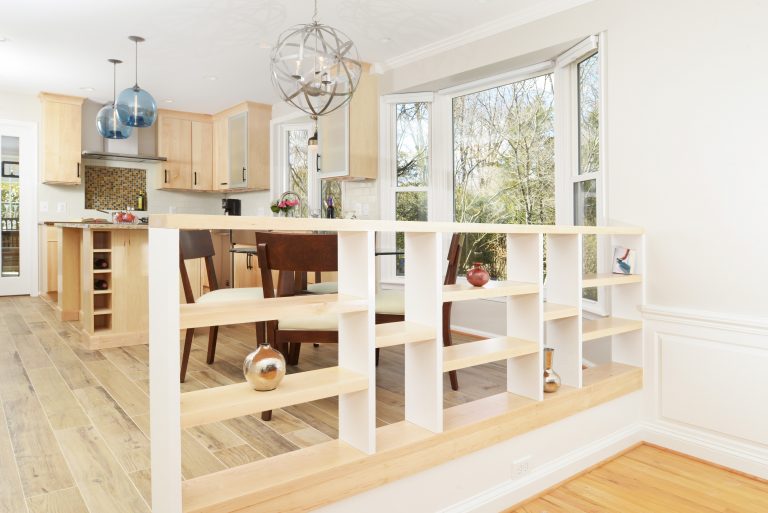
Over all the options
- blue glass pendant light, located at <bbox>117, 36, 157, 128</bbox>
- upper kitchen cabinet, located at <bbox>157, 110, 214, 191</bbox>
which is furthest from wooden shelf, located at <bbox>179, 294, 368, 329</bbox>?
upper kitchen cabinet, located at <bbox>157, 110, 214, 191</bbox>

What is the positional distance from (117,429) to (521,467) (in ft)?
5.73

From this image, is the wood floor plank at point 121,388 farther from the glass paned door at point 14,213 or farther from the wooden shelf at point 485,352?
the glass paned door at point 14,213

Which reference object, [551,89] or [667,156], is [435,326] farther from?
[551,89]

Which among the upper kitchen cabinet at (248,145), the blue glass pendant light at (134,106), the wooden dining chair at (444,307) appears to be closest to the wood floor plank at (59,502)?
the wooden dining chair at (444,307)

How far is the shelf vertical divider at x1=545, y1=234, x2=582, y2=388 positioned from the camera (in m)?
2.25

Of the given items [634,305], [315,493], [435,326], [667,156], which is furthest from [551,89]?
[315,493]

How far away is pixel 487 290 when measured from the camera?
1.91 m

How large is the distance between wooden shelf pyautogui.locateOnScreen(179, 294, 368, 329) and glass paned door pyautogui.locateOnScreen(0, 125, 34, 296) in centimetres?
639

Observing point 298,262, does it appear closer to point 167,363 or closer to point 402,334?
point 402,334

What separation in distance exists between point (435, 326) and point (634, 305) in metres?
1.39

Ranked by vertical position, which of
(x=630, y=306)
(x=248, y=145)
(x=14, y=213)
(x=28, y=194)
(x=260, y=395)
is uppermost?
(x=248, y=145)

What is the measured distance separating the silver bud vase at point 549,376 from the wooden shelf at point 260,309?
974mm

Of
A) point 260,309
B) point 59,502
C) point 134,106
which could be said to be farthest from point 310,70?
point 134,106

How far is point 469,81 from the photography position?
4461mm
